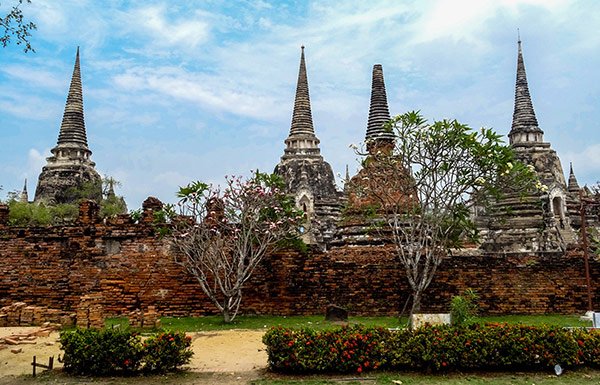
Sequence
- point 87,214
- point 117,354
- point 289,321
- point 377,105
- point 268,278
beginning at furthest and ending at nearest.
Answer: point 377,105 → point 87,214 → point 268,278 → point 289,321 → point 117,354

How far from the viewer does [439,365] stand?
9445 millimetres

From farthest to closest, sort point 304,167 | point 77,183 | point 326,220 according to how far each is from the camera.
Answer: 1. point 77,183
2. point 304,167
3. point 326,220

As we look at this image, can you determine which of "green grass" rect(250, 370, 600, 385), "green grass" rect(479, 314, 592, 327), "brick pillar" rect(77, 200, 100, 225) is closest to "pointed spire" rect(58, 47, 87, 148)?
"brick pillar" rect(77, 200, 100, 225)

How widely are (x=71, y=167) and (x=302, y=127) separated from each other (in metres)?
16.5

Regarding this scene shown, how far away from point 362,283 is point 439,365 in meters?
7.65

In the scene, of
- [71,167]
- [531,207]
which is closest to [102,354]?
[531,207]

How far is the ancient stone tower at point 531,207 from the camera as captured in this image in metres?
A: 26.6

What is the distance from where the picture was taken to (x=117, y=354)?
9500 millimetres

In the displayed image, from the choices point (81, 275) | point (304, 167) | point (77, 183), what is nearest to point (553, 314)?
point (81, 275)

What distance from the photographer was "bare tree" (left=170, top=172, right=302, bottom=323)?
52.6 ft

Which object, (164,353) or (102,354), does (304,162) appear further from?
(102,354)

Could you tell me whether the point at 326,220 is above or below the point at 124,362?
above

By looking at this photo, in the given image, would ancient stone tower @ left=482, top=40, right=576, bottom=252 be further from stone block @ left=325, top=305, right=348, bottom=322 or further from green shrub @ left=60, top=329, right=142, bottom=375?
green shrub @ left=60, top=329, right=142, bottom=375

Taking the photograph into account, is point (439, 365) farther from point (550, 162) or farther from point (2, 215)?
point (550, 162)
